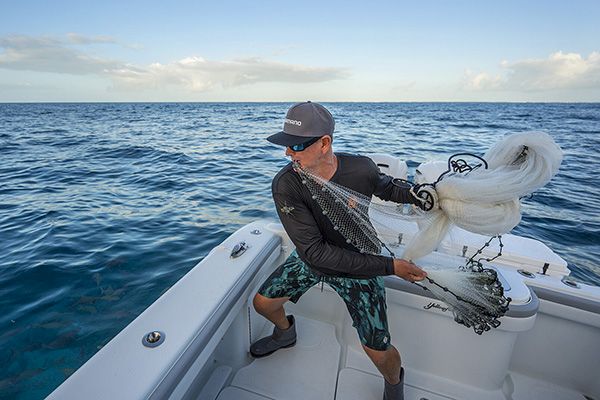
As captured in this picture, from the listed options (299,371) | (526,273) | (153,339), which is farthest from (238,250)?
(526,273)

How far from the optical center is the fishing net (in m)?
1.67

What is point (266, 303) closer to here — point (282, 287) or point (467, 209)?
point (282, 287)

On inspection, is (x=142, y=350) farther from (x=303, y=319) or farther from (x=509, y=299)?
(x=509, y=299)

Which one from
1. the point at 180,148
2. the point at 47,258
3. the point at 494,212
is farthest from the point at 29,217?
the point at 180,148

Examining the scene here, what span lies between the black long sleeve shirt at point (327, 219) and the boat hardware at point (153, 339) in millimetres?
1015

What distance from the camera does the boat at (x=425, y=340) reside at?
2.35 metres

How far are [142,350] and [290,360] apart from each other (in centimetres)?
158

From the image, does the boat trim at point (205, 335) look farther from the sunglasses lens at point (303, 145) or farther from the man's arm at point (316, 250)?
the sunglasses lens at point (303, 145)

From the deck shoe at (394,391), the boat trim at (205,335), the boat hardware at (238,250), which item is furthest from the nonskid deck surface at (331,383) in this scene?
the boat hardware at (238,250)

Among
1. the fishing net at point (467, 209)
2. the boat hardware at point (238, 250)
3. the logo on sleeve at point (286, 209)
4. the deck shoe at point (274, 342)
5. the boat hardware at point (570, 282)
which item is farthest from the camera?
the deck shoe at point (274, 342)

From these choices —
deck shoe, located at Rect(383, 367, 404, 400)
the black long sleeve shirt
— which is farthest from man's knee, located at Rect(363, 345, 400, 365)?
the black long sleeve shirt

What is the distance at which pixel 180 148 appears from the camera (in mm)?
17078

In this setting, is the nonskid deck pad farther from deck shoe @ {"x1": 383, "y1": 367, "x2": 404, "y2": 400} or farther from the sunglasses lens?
the sunglasses lens

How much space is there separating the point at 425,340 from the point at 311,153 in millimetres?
1930
